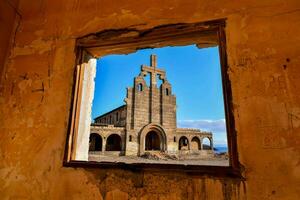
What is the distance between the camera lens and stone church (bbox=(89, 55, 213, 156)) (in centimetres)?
1991

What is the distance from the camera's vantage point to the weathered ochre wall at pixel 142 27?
1156 millimetres

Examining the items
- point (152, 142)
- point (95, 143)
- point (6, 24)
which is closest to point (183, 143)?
point (152, 142)

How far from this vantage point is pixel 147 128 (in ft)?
69.7

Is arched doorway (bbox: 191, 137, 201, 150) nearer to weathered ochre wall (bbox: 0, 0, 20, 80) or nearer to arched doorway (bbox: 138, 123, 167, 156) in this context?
arched doorway (bbox: 138, 123, 167, 156)

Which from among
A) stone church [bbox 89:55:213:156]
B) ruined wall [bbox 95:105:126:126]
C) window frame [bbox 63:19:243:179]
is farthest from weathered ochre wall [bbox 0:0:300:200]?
ruined wall [bbox 95:105:126:126]

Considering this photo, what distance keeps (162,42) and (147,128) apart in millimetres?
19927

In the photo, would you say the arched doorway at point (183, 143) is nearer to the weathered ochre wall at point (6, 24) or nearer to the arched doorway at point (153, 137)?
the arched doorway at point (153, 137)

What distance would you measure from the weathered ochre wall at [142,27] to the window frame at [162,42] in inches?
1.7

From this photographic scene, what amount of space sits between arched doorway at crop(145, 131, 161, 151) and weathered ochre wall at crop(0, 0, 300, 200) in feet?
68.6

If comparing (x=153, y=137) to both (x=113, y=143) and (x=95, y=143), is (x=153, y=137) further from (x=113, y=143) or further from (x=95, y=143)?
(x=95, y=143)

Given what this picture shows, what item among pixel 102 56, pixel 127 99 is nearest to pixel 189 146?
pixel 127 99

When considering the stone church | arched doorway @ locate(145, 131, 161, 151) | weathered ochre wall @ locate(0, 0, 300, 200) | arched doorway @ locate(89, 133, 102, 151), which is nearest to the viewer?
weathered ochre wall @ locate(0, 0, 300, 200)

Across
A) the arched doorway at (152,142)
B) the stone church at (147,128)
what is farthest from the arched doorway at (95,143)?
the arched doorway at (152,142)

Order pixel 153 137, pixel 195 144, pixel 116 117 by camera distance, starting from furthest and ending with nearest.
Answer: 1. pixel 116 117
2. pixel 195 144
3. pixel 153 137
